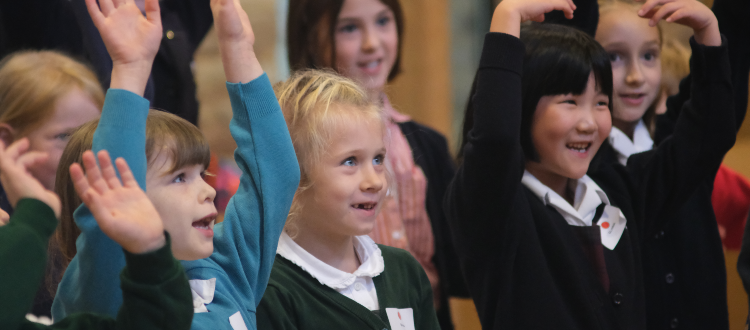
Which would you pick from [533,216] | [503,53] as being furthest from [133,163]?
[533,216]

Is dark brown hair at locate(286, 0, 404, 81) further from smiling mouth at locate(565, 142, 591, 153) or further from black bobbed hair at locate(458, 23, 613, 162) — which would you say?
smiling mouth at locate(565, 142, 591, 153)

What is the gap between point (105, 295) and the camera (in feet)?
3.42

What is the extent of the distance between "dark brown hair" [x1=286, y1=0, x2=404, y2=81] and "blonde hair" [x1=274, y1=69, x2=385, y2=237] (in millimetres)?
651

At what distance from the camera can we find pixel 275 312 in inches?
51.0

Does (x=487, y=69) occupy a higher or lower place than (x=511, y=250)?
higher

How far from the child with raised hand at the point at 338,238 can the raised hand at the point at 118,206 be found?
0.44 m

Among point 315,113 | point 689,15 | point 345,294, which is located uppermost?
point 689,15

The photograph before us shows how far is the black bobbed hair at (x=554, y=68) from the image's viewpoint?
1600mm

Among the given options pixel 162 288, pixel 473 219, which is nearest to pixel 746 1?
pixel 473 219

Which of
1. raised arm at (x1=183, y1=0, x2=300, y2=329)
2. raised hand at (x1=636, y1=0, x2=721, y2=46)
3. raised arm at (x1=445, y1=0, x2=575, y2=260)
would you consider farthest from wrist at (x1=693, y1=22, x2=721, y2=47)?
raised arm at (x1=183, y1=0, x2=300, y2=329)

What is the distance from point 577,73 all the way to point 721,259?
31.7 inches

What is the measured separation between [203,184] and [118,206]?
28cm

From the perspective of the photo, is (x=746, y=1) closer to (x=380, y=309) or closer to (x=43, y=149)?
(x=380, y=309)

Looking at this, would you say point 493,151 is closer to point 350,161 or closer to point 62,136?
point 350,161
